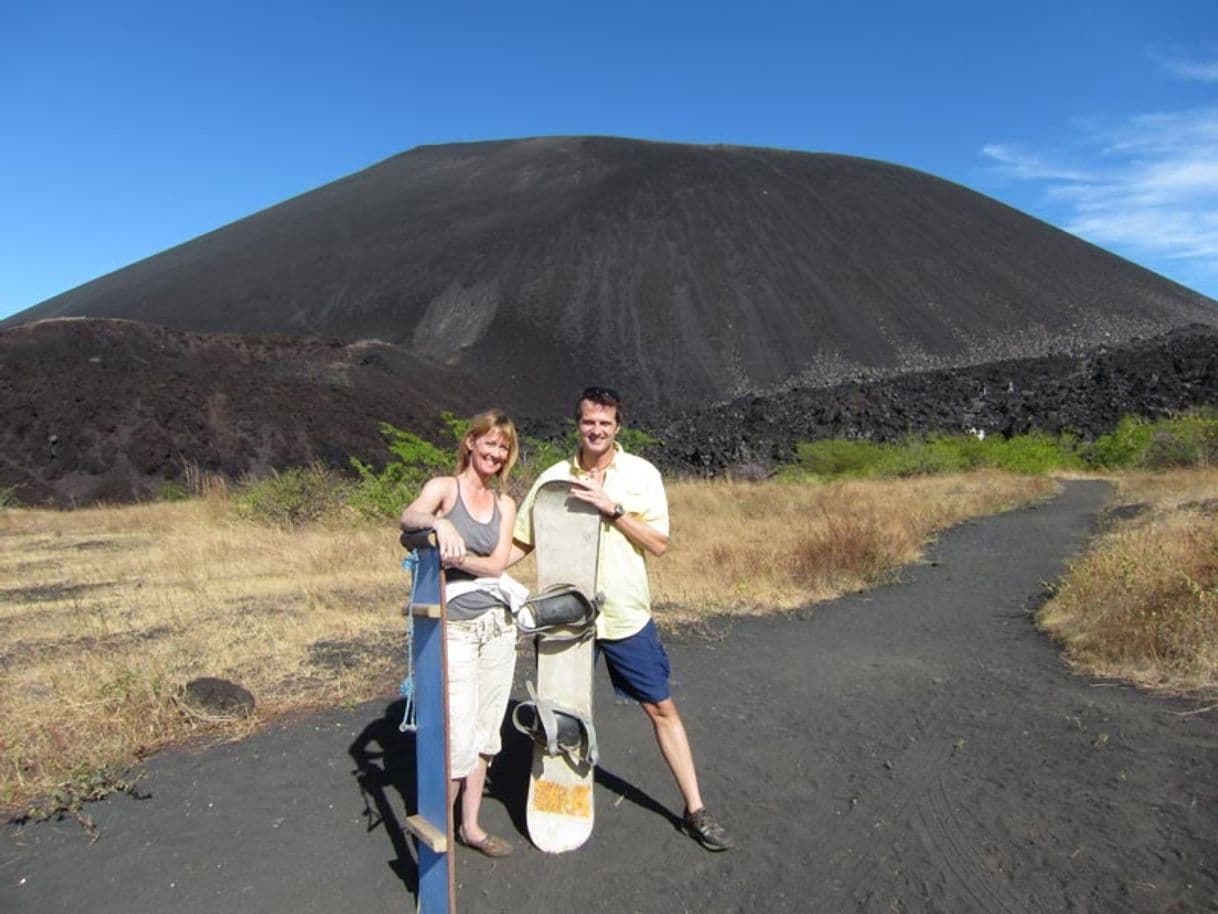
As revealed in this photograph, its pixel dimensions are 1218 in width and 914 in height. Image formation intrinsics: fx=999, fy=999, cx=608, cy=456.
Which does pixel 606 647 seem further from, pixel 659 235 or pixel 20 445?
pixel 659 235

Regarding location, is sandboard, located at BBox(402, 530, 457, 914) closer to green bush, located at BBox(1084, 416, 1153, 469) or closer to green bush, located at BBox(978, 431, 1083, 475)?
green bush, located at BBox(978, 431, 1083, 475)

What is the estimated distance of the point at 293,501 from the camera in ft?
46.4

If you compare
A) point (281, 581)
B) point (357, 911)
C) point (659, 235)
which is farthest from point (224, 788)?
point (659, 235)

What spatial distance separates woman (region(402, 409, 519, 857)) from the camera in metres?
3.48

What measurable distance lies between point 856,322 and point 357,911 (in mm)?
51716

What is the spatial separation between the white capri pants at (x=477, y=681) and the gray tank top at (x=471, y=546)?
0.10 feet

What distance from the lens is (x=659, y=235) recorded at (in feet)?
199

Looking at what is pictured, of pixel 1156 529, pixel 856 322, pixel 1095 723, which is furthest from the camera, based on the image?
pixel 856 322

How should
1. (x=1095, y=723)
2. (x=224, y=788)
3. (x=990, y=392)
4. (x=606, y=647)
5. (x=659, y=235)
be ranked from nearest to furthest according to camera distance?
(x=606, y=647) < (x=224, y=788) < (x=1095, y=723) < (x=990, y=392) < (x=659, y=235)

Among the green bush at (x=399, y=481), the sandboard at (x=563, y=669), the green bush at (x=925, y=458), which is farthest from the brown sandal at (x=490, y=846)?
the green bush at (x=925, y=458)

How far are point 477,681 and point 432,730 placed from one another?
0.45 m

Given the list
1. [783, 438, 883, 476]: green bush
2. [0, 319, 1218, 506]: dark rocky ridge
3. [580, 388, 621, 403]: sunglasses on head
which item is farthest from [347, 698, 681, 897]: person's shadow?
[0, 319, 1218, 506]: dark rocky ridge

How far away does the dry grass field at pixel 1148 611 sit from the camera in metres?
5.28

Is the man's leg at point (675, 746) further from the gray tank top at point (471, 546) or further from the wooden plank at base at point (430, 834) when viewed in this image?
the wooden plank at base at point (430, 834)
